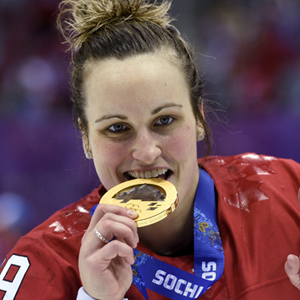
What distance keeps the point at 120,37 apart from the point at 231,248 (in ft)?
3.66

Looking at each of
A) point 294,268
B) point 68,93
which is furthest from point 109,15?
point 68,93

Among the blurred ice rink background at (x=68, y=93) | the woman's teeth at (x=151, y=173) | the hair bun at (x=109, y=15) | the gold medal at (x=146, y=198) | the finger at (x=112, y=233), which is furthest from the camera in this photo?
the blurred ice rink background at (x=68, y=93)

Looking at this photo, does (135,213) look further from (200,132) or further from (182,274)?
(200,132)

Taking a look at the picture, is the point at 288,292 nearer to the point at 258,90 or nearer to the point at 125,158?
the point at 125,158

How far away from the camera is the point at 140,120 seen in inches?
65.2

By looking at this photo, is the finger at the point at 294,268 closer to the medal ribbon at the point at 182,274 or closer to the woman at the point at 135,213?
the woman at the point at 135,213

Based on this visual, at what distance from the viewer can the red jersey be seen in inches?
69.6

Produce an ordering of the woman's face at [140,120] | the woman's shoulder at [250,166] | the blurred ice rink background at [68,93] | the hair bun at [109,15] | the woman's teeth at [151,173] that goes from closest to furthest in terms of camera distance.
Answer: the woman's face at [140,120] → the woman's teeth at [151,173] → the hair bun at [109,15] → the woman's shoulder at [250,166] → the blurred ice rink background at [68,93]

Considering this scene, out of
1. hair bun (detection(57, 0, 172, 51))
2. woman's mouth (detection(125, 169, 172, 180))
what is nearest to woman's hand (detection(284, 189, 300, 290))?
woman's mouth (detection(125, 169, 172, 180))

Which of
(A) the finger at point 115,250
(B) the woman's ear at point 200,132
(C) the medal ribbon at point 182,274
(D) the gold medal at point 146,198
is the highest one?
(B) the woman's ear at point 200,132

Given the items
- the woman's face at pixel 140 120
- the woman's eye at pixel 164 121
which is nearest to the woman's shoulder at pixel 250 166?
the woman's face at pixel 140 120

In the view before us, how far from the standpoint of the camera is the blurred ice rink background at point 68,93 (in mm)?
3547

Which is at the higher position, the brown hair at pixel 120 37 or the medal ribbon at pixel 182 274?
the brown hair at pixel 120 37

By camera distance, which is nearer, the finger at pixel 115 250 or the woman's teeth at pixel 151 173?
the finger at pixel 115 250
